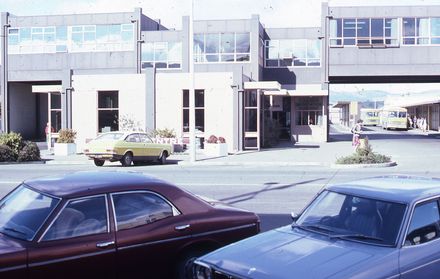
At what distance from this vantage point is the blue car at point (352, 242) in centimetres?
437

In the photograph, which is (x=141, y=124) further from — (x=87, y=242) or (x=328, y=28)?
(x=87, y=242)

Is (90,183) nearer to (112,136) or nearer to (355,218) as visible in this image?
(355,218)

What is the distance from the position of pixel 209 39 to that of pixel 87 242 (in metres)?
42.9

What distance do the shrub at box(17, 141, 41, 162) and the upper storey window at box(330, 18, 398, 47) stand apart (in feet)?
95.3

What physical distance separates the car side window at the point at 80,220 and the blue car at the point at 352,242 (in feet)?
3.65

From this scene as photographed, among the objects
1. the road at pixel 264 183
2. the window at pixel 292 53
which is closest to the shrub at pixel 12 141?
the road at pixel 264 183

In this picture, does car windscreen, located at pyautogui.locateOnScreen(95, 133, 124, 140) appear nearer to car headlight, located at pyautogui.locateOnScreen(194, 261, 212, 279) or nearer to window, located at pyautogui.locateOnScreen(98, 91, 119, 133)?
window, located at pyautogui.locateOnScreen(98, 91, 119, 133)

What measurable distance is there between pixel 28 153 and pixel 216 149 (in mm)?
9754

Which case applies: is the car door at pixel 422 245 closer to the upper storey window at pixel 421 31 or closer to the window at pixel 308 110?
the window at pixel 308 110

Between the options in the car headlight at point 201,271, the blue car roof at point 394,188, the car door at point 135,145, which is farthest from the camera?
the car door at point 135,145

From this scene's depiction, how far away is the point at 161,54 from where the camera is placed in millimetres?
48625

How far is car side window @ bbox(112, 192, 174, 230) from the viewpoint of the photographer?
5.50 meters

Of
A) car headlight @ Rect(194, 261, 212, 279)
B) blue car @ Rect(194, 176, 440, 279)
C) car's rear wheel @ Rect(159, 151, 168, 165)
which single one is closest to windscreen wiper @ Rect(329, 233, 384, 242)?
blue car @ Rect(194, 176, 440, 279)

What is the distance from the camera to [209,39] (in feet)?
154
